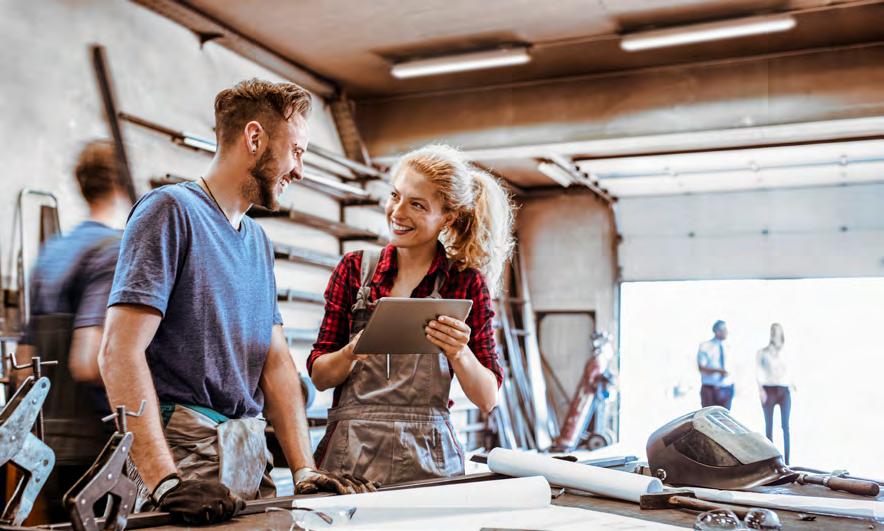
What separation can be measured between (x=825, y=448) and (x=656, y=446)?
8618mm

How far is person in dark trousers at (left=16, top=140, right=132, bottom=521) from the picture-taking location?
2.90m

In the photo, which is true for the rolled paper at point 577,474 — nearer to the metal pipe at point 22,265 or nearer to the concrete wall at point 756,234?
the metal pipe at point 22,265

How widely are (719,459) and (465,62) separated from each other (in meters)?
5.26

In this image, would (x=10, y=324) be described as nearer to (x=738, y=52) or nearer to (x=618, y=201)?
(x=738, y=52)

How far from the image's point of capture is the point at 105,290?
291cm

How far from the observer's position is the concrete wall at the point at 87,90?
179 inches

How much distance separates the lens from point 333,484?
1.74 meters

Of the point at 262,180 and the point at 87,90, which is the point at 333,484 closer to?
the point at 262,180

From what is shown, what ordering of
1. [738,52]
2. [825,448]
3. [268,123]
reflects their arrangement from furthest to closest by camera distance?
[825,448]
[738,52]
[268,123]

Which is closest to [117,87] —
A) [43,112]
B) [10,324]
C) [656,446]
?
[43,112]

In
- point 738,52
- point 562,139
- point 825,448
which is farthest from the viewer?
point 825,448

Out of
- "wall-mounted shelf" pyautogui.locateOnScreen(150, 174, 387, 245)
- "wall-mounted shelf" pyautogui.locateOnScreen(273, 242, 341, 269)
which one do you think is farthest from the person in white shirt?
"wall-mounted shelf" pyautogui.locateOnScreen(273, 242, 341, 269)

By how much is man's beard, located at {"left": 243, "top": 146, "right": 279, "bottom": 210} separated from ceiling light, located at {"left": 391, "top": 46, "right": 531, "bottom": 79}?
4.94 metres

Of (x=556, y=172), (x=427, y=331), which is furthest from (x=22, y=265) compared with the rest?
(x=556, y=172)
